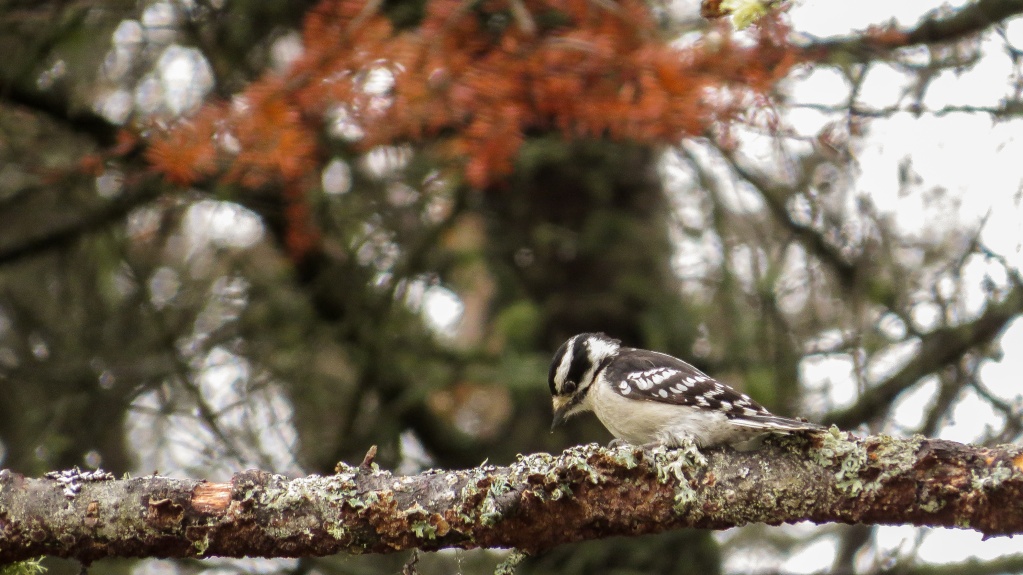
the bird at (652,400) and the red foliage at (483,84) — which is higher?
the red foliage at (483,84)

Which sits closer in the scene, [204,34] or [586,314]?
[204,34]

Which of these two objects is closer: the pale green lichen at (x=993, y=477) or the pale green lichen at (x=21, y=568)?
the pale green lichen at (x=993, y=477)

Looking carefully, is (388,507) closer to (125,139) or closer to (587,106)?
(587,106)

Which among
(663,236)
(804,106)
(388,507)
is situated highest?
(804,106)

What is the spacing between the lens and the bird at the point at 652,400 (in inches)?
176

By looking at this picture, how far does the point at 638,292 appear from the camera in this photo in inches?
302

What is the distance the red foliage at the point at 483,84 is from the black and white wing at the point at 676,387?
1.25m

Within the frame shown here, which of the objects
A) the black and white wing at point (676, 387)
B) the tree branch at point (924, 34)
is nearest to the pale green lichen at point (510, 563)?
the black and white wing at point (676, 387)

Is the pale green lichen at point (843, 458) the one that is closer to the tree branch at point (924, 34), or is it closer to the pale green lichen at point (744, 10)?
the pale green lichen at point (744, 10)

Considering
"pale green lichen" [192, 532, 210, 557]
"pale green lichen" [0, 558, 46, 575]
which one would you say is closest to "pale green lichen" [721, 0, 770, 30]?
"pale green lichen" [192, 532, 210, 557]

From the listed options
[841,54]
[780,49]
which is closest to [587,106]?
[780,49]

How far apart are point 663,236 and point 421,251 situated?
2259 mm

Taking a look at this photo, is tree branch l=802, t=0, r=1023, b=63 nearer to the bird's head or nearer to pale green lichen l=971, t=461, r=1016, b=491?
the bird's head

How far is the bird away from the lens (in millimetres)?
4469
